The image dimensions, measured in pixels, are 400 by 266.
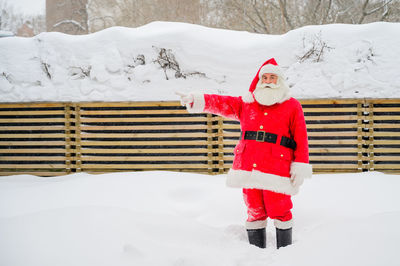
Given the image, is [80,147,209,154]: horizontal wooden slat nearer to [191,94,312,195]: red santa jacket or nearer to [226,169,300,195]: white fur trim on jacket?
[191,94,312,195]: red santa jacket

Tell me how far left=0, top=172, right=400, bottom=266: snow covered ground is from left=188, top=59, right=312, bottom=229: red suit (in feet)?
1.27

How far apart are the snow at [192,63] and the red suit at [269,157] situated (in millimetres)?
3435

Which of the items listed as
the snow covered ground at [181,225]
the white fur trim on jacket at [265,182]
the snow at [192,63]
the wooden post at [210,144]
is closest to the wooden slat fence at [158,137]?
the wooden post at [210,144]

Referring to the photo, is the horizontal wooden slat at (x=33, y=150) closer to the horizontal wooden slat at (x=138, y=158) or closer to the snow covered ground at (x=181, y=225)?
the horizontal wooden slat at (x=138, y=158)

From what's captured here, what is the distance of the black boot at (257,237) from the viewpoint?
111 inches

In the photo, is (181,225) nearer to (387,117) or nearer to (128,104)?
(128,104)

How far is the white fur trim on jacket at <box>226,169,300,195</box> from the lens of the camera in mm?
2568

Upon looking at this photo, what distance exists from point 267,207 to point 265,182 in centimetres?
29

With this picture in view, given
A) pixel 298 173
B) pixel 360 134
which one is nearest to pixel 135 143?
pixel 298 173

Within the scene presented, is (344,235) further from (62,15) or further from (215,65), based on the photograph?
(62,15)

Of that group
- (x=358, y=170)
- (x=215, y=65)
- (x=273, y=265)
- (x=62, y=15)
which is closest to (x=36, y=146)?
(x=215, y=65)

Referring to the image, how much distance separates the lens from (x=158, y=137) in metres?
6.30

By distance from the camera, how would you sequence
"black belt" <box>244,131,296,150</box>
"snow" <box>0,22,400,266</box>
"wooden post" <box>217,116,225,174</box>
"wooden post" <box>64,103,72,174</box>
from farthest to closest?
1. "wooden post" <box>64,103,72,174</box>
2. "wooden post" <box>217,116,225,174</box>
3. "black belt" <box>244,131,296,150</box>
4. "snow" <box>0,22,400,266</box>

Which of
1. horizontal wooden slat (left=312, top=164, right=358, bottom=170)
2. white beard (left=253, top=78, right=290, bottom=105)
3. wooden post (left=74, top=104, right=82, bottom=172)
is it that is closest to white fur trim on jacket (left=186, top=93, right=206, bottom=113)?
white beard (left=253, top=78, right=290, bottom=105)
